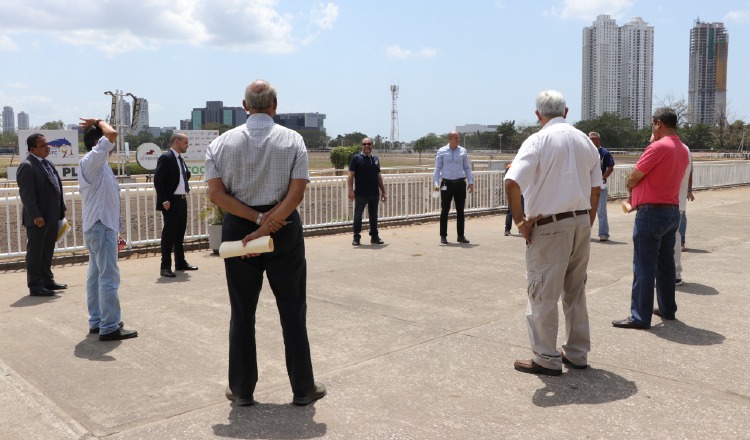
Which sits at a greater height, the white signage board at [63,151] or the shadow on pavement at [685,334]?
the white signage board at [63,151]

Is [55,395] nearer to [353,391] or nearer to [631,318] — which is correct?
[353,391]

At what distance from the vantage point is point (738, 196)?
22.7 metres

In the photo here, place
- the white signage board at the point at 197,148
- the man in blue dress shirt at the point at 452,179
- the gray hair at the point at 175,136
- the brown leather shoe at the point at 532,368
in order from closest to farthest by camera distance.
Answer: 1. the brown leather shoe at the point at 532,368
2. the gray hair at the point at 175,136
3. the man in blue dress shirt at the point at 452,179
4. the white signage board at the point at 197,148

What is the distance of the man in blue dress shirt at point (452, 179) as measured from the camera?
11.8 metres

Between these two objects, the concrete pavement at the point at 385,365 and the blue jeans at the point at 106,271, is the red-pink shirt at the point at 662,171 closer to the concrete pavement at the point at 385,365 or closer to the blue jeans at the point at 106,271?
the concrete pavement at the point at 385,365

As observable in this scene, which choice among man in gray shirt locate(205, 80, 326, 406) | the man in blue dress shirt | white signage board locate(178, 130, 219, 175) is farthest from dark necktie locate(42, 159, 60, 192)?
white signage board locate(178, 130, 219, 175)

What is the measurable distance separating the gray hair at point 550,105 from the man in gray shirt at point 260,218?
1763 millimetres

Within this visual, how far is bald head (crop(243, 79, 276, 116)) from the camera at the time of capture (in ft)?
13.9

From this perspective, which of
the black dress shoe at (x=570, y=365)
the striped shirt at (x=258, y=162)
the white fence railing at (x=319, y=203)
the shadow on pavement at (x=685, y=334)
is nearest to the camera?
the striped shirt at (x=258, y=162)

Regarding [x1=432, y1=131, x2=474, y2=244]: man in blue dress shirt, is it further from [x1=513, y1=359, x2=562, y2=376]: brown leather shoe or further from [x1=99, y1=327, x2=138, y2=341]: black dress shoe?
[x1=513, y1=359, x2=562, y2=376]: brown leather shoe

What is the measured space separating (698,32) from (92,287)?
156717mm

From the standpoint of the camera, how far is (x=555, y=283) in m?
4.77

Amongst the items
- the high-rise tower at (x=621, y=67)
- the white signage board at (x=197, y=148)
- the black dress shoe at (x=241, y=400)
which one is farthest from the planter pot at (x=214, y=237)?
the high-rise tower at (x=621, y=67)

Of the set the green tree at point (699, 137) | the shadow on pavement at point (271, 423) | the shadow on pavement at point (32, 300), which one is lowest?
the shadow on pavement at point (271, 423)
